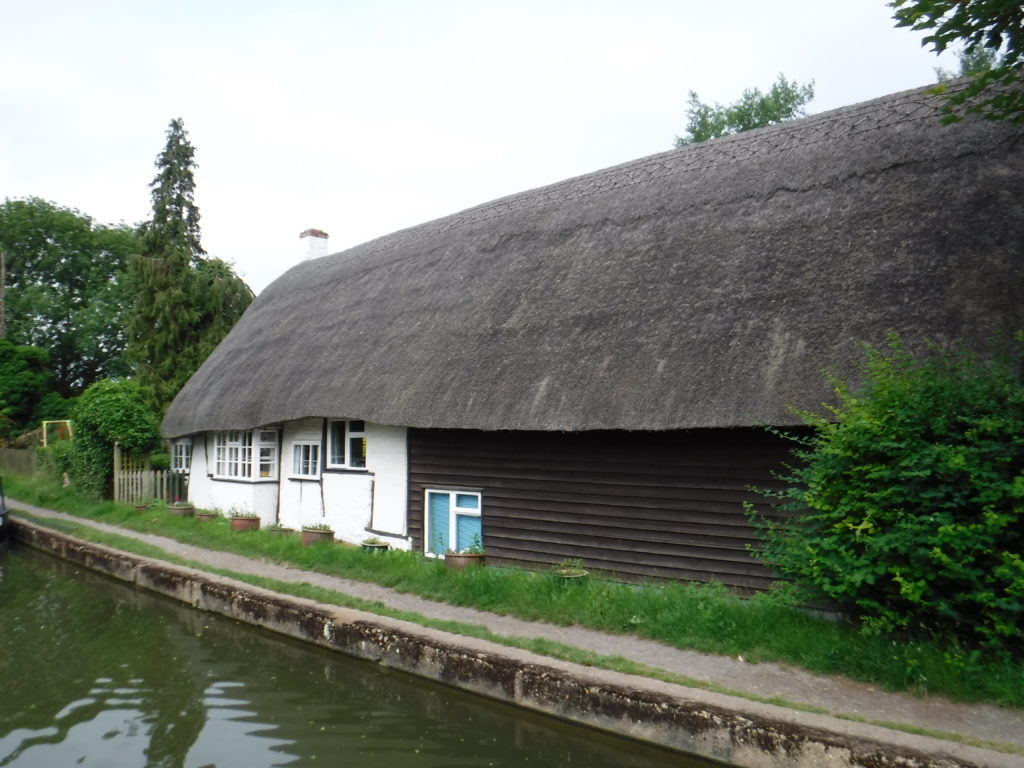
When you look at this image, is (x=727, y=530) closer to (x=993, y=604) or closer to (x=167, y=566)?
(x=993, y=604)

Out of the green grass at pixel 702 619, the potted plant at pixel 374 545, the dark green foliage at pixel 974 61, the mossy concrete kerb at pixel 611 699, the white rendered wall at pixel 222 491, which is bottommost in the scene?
the mossy concrete kerb at pixel 611 699

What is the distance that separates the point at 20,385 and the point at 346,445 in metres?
28.3

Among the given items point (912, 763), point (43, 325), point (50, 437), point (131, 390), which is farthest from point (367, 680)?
point (43, 325)

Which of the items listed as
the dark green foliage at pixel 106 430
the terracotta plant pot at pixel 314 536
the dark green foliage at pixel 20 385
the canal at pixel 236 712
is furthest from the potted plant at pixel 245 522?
the dark green foliage at pixel 20 385

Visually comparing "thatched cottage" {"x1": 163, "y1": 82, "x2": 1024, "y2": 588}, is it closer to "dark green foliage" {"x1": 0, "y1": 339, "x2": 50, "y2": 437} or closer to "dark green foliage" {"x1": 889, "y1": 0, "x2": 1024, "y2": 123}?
"dark green foliage" {"x1": 889, "y1": 0, "x2": 1024, "y2": 123}

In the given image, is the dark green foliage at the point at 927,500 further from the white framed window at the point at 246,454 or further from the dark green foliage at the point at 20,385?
the dark green foliage at the point at 20,385

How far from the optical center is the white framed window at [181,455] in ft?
66.1

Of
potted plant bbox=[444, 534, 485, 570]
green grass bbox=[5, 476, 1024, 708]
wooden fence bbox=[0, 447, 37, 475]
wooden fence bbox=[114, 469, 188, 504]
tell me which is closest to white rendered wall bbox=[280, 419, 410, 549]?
green grass bbox=[5, 476, 1024, 708]

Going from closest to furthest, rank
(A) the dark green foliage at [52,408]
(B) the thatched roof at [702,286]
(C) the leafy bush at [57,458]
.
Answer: (B) the thatched roof at [702,286] → (C) the leafy bush at [57,458] → (A) the dark green foliage at [52,408]

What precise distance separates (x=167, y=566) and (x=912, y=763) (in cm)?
1059

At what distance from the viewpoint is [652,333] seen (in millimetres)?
9133

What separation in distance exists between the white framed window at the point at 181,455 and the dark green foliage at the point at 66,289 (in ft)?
80.1

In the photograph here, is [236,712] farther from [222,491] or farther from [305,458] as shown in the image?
[222,491]

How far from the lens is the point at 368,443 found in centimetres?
1303
